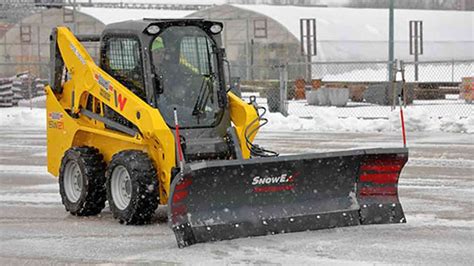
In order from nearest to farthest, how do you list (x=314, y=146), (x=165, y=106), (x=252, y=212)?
(x=252, y=212) → (x=165, y=106) → (x=314, y=146)

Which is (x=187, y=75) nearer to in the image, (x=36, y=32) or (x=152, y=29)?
(x=152, y=29)

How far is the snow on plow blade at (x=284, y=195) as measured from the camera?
868 centimetres

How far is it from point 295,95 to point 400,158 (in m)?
23.8

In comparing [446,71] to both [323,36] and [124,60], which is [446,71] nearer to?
[323,36]

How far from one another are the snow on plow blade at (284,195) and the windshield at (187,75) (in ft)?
3.91

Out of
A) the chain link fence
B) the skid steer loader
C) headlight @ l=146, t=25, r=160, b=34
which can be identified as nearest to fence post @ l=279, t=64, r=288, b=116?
the chain link fence

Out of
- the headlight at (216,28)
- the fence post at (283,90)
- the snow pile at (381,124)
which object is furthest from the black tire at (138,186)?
the fence post at (283,90)

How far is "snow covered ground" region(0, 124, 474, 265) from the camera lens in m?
8.09

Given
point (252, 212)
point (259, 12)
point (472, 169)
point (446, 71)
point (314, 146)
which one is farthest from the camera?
point (446, 71)

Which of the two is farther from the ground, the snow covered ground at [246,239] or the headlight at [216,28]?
the headlight at [216,28]

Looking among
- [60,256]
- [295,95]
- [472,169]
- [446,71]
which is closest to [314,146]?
[472,169]

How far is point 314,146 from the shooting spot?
18.5m

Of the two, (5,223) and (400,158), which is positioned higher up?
(400,158)

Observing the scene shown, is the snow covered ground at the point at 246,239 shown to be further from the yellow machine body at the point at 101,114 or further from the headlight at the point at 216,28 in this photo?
the headlight at the point at 216,28
